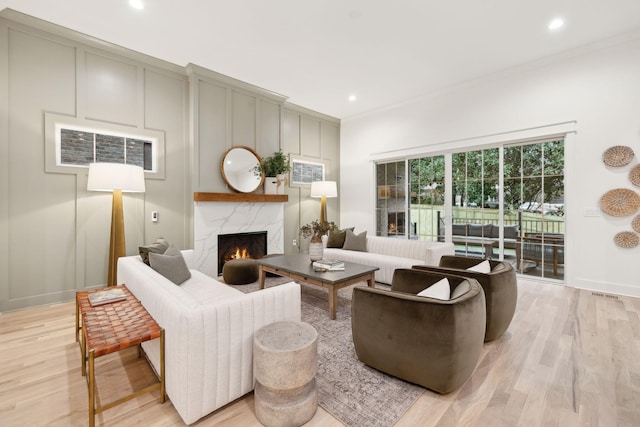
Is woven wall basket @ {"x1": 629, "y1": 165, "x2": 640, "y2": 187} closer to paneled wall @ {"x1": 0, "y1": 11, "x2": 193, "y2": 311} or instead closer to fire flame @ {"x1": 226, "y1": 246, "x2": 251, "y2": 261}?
fire flame @ {"x1": 226, "y1": 246, "x2": 251, "y2": 261}

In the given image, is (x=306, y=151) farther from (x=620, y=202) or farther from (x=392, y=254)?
(x=620, y=202)

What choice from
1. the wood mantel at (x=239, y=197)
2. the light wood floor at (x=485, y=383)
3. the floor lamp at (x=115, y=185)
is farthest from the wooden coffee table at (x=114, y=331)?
the wood mantel at (x=239, y=197)

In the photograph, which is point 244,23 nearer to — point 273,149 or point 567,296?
point 273,149

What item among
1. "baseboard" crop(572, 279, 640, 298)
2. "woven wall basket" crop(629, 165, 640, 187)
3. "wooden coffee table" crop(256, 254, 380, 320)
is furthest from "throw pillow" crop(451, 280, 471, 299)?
"woven wall basket" crop(629, 165, 640, 187)

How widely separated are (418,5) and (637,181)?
333 centimetres

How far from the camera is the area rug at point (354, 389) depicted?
160cm

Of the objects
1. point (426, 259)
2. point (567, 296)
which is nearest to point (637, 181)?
point (567, 296)

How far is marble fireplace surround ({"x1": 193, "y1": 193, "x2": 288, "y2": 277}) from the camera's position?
4.28 m

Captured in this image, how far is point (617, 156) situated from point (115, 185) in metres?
5.91

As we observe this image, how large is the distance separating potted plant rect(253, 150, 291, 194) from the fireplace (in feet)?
2.67

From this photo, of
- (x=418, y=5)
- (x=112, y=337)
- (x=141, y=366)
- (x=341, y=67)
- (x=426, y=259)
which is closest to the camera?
(x=112, y=337)

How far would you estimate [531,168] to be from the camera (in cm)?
427

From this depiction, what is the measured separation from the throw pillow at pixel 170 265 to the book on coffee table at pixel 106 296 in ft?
1.11

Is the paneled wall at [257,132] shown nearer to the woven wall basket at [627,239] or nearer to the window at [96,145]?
the window at [96,145]
